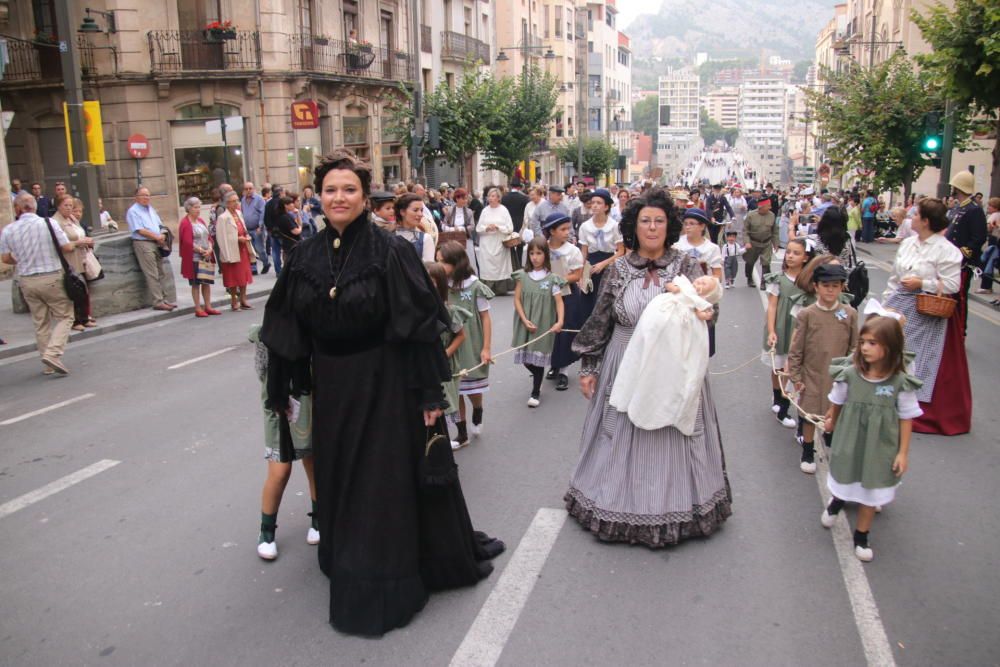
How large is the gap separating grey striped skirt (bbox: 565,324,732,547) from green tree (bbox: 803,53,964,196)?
21.6m

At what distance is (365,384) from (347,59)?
27093mm

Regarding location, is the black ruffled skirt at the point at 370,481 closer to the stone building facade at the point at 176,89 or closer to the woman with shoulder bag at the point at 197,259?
the woman with shoulder bag at the point at 197,259

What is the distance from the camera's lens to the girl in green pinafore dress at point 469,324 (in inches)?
260

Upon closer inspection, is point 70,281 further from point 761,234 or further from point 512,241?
point 761,234

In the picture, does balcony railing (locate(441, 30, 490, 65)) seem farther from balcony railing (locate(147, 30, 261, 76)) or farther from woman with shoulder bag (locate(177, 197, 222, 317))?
woman with shoulder bag (locate(177, 197, 222, 317))

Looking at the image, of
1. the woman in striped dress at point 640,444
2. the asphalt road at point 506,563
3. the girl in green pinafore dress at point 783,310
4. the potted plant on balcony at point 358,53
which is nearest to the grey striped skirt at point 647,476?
the woman in striped dress at point 640,444

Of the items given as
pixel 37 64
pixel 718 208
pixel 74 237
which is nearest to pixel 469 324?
pixel 74 237

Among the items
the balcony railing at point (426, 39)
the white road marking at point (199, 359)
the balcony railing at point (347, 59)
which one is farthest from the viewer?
the balcony railing at point (426, 39)

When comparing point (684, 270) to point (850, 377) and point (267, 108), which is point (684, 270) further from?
point (267, 108)

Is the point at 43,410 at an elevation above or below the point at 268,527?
below

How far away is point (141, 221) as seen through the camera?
13188 millimetres

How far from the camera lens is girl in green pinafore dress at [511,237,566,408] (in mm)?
8219

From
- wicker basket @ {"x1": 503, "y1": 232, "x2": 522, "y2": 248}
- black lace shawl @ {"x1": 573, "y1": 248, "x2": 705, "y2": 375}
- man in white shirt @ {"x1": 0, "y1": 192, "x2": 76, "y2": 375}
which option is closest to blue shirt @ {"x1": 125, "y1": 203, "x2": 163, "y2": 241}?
man in white shirt @ {"x1": 0, "y1": 192, "x2": 76, "y2": 375}

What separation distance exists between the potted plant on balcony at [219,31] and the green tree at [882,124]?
57.8 feet
